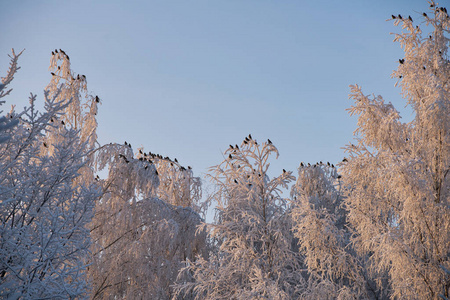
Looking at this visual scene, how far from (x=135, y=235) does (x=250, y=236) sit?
3.27m

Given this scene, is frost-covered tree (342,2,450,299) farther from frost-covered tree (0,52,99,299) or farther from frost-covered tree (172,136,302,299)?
frost-covered tree (0,52,99,299)

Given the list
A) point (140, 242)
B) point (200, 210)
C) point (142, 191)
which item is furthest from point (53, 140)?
point (200, 210)

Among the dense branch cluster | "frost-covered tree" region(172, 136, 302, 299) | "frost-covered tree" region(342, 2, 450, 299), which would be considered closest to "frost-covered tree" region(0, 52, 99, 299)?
the dense branch cluster

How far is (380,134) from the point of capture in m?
6.73

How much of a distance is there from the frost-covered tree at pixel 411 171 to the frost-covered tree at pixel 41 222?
4.46 metres

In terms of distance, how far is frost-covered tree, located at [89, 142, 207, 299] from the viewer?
7996mm

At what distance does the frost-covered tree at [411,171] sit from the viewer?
5793 mm

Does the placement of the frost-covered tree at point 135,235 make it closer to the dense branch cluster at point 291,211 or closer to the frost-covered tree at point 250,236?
the dense branch cluster at point 291,211

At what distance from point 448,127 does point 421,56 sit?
1.61 meters

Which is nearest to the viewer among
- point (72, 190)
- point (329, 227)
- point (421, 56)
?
point (72, 190)

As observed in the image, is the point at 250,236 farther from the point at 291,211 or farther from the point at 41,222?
the point at 41,222

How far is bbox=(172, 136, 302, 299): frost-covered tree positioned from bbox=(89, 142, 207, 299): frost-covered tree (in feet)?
5.40

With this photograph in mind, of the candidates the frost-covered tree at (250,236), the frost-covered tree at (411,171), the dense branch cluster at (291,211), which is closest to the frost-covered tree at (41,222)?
the dense branch cluster at (291,211)

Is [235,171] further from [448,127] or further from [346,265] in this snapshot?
[448,127]
